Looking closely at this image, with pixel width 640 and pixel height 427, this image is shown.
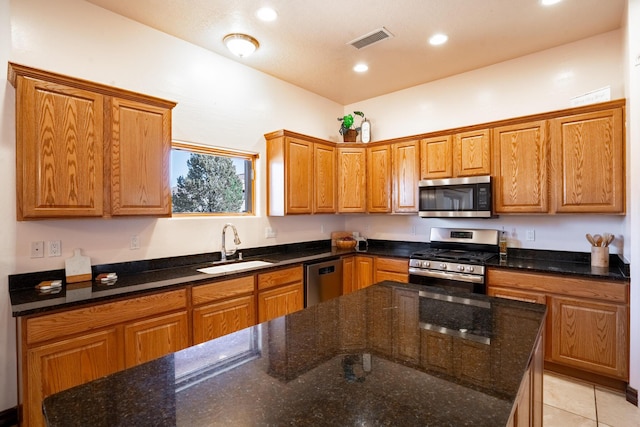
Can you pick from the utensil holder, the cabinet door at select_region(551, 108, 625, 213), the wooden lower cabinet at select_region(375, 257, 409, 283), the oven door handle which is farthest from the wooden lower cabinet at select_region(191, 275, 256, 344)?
the utensil holder

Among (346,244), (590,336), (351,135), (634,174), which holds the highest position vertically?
(351,135)

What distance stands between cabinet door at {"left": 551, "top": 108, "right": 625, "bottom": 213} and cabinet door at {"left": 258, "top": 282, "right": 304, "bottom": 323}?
2.60m

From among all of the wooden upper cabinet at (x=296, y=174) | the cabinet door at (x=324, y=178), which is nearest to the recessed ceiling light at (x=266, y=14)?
the wooden upper cabinet at (x=296, y=174)

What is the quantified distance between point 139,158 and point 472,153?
10.5ft

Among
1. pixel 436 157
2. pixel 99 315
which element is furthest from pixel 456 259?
pixel 99 315

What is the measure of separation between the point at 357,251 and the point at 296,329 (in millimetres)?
2856

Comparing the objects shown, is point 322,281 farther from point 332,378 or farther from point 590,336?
point 332,378

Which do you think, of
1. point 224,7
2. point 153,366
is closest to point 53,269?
point 153,366

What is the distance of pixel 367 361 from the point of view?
1050 millimetres

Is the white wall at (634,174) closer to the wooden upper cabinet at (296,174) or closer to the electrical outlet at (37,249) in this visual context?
the wooden upper cabinet at (296,174)

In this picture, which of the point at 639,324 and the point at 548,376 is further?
the point at 548,376

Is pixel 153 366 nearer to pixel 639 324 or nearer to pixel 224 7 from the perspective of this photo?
pixel 224 7

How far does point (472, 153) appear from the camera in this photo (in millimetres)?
3453

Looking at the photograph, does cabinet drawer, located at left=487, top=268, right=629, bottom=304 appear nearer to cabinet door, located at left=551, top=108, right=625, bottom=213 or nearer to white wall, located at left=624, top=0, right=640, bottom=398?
white wall, located at left=624, top=0, right=640, bottom=398
